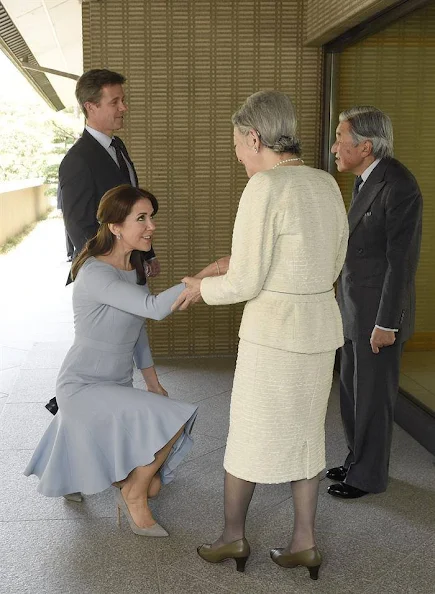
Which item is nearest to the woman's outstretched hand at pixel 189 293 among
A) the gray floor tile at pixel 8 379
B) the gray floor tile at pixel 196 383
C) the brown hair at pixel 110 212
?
the brown hair at pixel 110 212

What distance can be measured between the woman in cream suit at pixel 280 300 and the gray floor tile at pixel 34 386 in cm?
253

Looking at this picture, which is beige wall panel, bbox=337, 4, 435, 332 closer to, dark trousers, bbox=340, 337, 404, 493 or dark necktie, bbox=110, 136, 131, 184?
dark trousers, bbox=340, 337, 404, 493

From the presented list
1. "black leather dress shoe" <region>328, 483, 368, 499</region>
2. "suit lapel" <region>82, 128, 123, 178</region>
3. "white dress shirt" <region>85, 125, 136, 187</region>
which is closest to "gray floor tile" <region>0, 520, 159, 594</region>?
Answer: "black leather dress shoe" <region>328, 483, 368, 499</region>

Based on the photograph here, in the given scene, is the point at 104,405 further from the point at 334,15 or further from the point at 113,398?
the point at 334,15

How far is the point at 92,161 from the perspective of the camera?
3.54 metres

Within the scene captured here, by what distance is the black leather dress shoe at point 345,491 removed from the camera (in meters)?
3.27

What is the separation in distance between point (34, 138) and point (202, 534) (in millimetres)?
35035

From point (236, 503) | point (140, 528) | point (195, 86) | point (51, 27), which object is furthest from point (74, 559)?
point (51, 27)

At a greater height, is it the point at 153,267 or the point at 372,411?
the point at 153,267

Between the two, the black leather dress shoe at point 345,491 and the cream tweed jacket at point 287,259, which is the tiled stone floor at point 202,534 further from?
the cream tweed jacket at point 287,259

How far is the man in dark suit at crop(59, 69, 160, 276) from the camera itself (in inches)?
138

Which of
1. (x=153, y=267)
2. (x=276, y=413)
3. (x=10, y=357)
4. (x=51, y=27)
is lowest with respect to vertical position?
(x=10, y=357)

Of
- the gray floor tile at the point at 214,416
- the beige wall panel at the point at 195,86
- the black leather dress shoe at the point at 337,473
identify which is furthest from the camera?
the beige wall panel at the point at 195,86

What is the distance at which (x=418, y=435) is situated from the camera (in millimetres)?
4008
